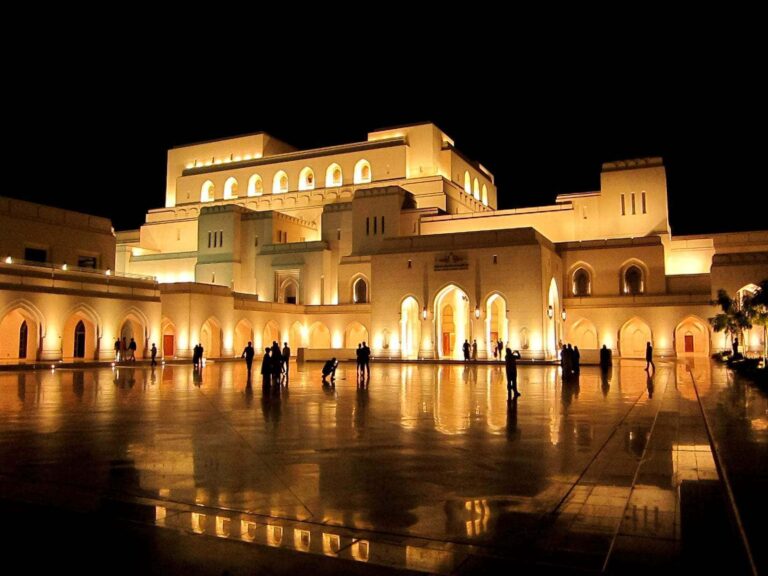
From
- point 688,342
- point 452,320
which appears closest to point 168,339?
point 452,320

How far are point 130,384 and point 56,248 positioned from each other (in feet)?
69.4

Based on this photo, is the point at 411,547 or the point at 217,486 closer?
the point at 411,547

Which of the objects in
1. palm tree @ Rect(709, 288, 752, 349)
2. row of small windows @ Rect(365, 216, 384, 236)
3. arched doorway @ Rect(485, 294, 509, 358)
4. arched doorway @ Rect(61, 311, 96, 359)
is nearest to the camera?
palm tree @ Rect(709, 288, 752, 349)

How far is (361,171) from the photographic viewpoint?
53.8m

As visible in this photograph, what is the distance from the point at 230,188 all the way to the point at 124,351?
93.0ft

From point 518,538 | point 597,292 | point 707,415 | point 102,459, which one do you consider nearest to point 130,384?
point 102,459

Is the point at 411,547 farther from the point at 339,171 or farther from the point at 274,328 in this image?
the point at 339,171

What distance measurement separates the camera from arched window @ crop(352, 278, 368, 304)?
44.7 meters

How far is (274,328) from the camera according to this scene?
4284 cm

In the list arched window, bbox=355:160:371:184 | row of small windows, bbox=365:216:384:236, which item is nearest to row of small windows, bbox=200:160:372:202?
arched window, bbox=355:160:371:184

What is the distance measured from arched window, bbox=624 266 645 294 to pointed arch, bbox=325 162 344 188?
25.1m

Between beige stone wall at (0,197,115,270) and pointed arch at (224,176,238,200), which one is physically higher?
pointed arch at (224,176,238,200)

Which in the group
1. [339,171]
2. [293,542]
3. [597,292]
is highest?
[339,171]

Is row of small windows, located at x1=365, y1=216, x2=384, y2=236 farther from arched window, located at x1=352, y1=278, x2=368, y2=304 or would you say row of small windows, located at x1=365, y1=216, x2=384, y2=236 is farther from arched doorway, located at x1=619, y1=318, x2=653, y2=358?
arched doorway, located at x1=619, y1=318, x2=653, y2=358
